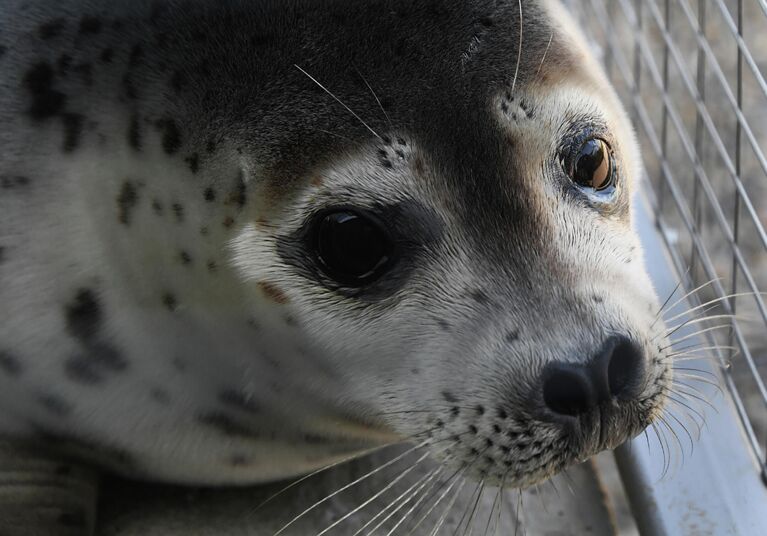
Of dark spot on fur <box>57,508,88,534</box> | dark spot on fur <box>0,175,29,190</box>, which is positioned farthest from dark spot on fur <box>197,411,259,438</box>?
dark spot on fur <box>0,175,29,190</box>

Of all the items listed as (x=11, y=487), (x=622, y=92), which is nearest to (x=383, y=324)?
(x=11, y=487)

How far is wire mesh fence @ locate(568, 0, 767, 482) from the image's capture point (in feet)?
8.59

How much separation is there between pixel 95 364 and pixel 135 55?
1.89 feet

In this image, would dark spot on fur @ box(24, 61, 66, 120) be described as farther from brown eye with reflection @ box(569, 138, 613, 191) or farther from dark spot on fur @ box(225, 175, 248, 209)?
brown eye with reflection @ box(569, 138, 613, 191)

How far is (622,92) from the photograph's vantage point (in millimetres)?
4258

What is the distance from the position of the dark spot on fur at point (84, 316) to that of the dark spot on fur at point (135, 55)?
0.42 m

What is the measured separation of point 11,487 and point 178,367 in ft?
1.39

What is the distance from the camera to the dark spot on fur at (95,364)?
2.15m

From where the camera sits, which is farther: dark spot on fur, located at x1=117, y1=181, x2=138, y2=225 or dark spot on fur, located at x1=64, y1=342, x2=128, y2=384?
dark spot on fur, located at x1=64, y1=342, x2=128, y2=384

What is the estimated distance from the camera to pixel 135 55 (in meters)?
2.00

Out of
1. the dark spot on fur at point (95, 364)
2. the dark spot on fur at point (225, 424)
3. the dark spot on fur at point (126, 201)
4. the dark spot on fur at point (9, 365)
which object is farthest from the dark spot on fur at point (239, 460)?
the dark spot on fur at point (126, 201)

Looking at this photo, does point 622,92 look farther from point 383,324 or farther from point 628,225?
point 383,324

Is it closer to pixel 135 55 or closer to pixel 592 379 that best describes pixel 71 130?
pixel 135 55

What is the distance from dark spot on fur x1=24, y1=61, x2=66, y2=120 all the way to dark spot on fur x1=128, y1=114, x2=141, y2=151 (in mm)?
159
